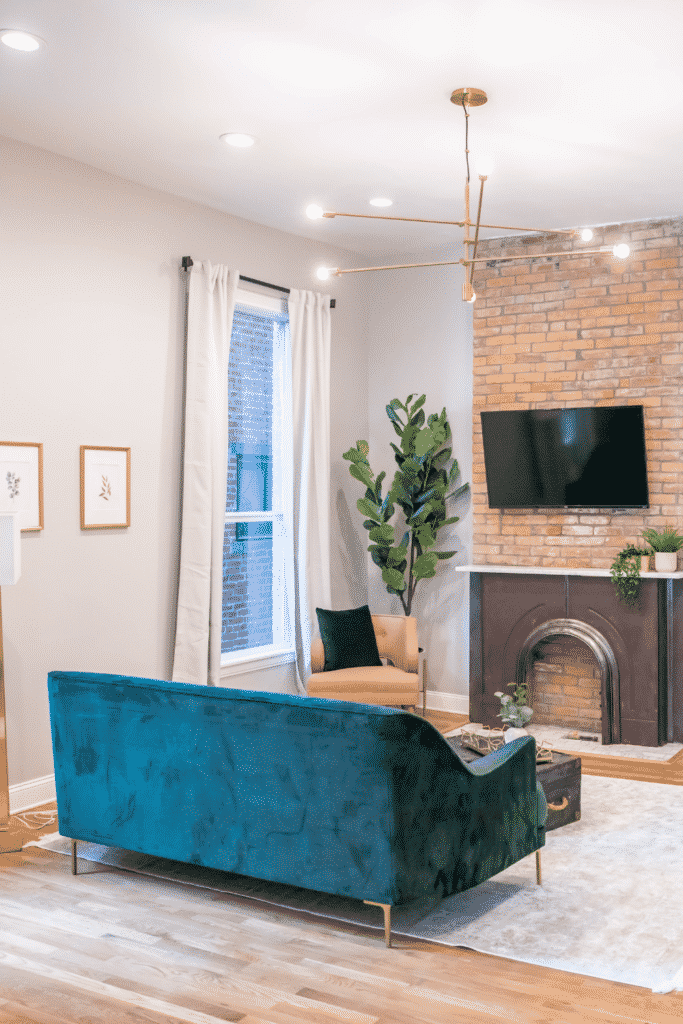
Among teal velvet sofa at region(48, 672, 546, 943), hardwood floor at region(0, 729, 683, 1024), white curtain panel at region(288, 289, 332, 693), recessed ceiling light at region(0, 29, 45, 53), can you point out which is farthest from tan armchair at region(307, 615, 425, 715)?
recessed ceiling light at region(0, 29, 45, 53)

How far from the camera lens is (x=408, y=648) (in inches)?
237

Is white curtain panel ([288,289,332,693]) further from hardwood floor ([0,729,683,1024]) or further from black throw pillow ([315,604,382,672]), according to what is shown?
hardwood floor ([0,729,683,1024])

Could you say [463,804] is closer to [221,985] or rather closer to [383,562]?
[221,985]

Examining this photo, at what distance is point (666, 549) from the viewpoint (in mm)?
5832

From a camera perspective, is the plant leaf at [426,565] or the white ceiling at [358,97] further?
the plant leaf at [426,565]

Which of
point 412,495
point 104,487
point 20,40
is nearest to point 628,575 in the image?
point 412,495

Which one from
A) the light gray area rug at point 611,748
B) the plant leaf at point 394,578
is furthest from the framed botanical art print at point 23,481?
the plant leaf at point 394,578

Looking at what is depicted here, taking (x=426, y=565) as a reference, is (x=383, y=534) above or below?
above

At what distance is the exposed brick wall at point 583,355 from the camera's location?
19.8 ft

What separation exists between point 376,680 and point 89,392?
2282mm

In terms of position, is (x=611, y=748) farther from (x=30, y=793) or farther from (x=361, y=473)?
(x=30, y=793)

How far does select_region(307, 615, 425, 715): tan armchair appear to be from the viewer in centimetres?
568

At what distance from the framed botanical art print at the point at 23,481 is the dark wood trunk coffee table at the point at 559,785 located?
2247mm

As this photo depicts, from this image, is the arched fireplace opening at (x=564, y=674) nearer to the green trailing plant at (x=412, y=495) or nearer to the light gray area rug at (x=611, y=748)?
the light gray area rug at (x=611, y=748)
